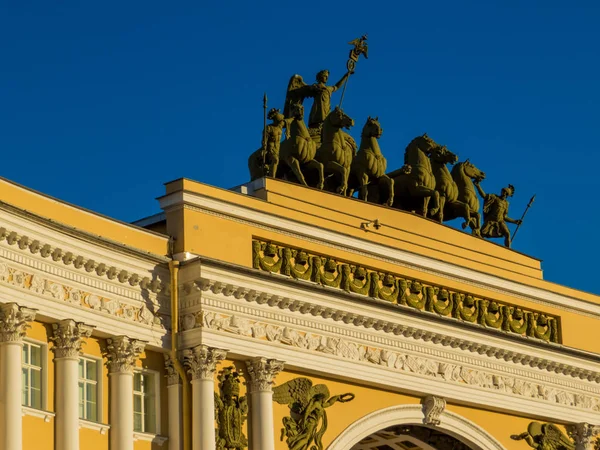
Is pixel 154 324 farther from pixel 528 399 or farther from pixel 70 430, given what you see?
pixel 528 399

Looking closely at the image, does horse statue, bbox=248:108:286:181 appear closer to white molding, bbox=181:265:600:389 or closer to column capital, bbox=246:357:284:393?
white molding, bbox=181:265:600:389

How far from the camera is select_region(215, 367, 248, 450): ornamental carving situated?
2584cm

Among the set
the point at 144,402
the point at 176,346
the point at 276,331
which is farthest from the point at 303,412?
the point at 144,402

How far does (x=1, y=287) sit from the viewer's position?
23031mm

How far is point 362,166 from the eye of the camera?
1189 inches

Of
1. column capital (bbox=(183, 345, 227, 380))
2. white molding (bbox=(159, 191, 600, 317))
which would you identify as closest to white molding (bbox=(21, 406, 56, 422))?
column capital (bbox=(183, 345, 227, 380))

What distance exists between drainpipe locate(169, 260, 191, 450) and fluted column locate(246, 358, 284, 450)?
127 cm

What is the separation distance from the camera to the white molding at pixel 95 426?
2415 cm

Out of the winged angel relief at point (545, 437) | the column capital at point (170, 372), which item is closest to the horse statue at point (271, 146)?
the column capital at point (170, 372)

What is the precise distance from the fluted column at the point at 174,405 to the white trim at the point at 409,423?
3198 mm

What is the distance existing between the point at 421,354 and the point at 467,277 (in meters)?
2.09

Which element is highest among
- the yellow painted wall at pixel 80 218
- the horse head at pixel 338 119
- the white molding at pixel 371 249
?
the horse head at pixel 338 119

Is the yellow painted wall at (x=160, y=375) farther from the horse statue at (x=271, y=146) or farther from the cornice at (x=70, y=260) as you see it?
the horse statue at (x=271, y=146)

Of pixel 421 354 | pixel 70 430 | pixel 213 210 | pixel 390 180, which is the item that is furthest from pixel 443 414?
pixel 70 430
